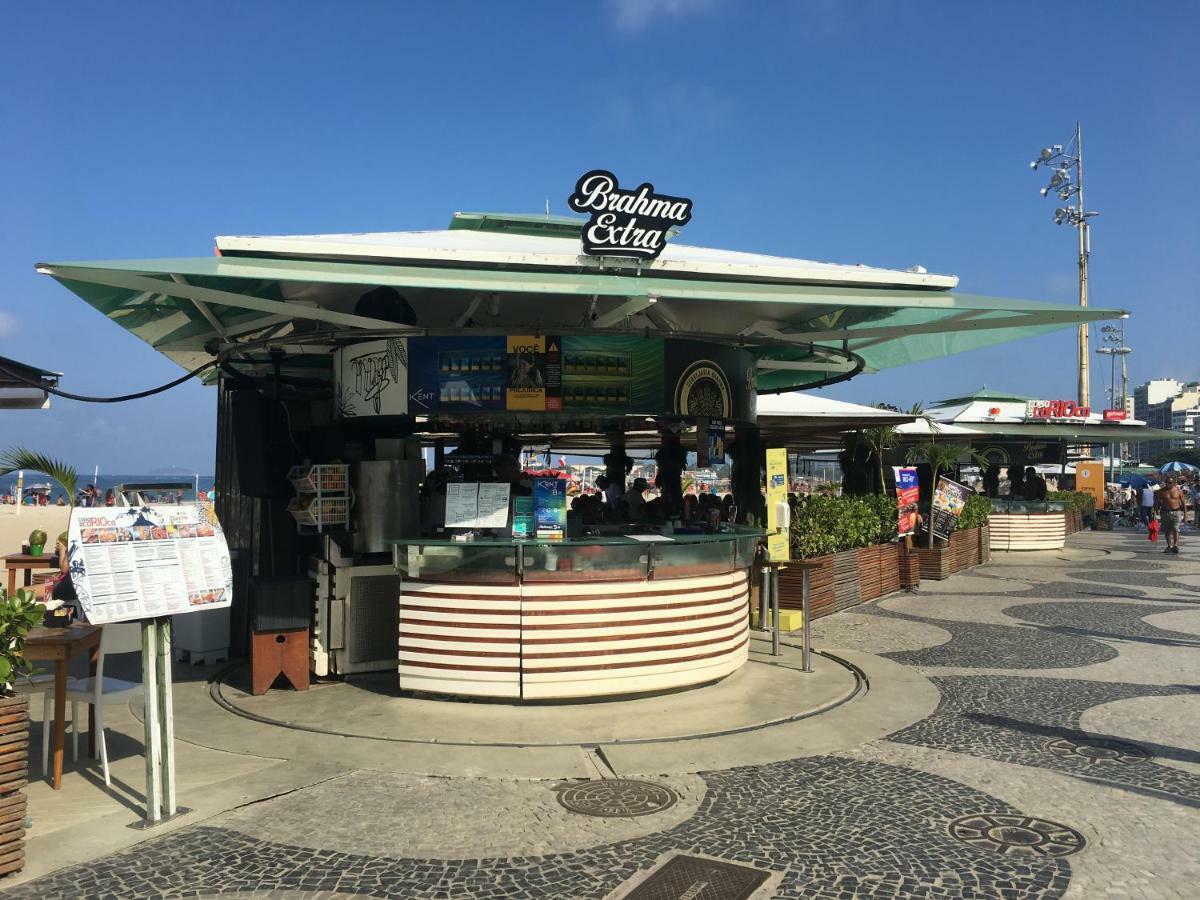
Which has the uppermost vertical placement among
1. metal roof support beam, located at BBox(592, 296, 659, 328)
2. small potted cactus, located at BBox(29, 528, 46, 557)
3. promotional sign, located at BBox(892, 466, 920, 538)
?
metal roof support beam, located at BBox(592, 296, 659, 328)

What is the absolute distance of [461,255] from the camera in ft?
23.9

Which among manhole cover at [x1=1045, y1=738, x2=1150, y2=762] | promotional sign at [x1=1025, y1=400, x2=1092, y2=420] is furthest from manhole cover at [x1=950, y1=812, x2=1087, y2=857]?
promotional sign at [x1=1025, y1=400, x2=1092, y2=420]

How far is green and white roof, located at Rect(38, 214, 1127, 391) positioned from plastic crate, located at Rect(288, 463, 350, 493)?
1322mm

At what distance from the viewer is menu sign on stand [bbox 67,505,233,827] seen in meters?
4.96

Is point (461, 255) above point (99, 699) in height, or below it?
above

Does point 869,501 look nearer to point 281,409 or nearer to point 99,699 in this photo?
point 281,409

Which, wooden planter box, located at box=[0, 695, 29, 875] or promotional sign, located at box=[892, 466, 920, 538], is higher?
promotional sign, located at box=[892, 466, 920, 538]

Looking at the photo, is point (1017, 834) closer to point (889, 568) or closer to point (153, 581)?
point (153, 581)

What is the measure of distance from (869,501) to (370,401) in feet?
34.8

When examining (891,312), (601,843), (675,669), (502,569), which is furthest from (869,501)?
(601,843)

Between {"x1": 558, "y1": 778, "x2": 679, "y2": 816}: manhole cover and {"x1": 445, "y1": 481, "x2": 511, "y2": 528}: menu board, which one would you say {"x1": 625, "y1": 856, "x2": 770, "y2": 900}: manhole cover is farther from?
{"x1": 445, "y1": 481, "x2": 511, "y2": 528}: menu board

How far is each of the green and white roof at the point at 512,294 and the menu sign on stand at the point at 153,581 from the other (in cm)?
201

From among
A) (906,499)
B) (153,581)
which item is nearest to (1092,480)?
(906,499)

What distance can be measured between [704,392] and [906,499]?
30.1 feet
